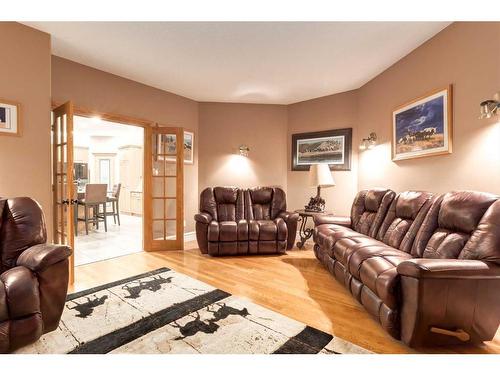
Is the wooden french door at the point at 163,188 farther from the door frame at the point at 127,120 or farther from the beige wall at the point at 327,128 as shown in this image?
the beige wall at the point at 327,128

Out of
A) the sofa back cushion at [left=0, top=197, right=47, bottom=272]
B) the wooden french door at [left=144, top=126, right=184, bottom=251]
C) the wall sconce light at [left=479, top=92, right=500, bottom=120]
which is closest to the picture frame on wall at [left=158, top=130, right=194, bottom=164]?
the wooden french door at [left=144, top=126, right=184, bottom=251]

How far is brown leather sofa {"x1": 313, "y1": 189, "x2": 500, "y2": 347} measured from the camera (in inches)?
62.5

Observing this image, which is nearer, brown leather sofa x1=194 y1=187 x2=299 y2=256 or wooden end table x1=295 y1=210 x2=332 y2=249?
brown leather sofa x1=194 y1=187 x2=299 y2=256

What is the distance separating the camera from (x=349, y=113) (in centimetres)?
441

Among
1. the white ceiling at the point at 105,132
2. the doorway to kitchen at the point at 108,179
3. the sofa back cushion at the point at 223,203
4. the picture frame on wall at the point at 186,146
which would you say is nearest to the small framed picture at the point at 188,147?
the picture frame on wall at the point at 186,146

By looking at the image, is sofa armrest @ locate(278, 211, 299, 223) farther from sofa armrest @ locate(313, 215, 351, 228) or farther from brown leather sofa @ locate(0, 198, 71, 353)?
brown leather sofa @ locate(0, 198, 71, 353)

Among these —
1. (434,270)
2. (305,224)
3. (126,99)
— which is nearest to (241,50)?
(126,99)

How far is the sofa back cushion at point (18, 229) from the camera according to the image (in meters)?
1.95

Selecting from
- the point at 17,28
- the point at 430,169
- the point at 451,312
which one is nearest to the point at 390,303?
the point at 451,312

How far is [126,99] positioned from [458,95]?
4158 millimetres

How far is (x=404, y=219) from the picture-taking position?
2723 mm

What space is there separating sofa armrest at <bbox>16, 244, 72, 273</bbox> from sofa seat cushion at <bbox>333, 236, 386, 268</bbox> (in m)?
2.36
